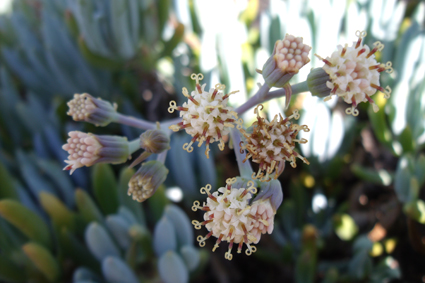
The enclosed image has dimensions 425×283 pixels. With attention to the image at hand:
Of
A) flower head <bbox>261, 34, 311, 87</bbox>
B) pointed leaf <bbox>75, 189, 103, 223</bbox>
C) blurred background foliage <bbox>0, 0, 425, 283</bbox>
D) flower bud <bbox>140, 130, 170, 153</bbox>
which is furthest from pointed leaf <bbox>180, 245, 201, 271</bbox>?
flower head <bbox>261, 34, 311, 87</bbox>

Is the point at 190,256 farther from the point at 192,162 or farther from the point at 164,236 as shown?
the point at 192,162

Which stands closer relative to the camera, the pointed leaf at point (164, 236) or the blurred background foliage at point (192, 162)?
the pointed leaf at point (164, 236)

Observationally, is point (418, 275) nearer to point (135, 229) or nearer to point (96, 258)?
point (135, 229)

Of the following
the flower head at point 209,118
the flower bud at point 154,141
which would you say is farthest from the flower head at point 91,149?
the flower head at point 209,118

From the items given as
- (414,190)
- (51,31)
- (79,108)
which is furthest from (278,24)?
(51,31)

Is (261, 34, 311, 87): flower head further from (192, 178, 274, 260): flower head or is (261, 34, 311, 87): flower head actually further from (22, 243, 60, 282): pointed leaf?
(22, 243, 60, 282): pointed leaf

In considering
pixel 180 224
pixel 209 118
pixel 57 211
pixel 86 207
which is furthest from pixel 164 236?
pixel 209 118

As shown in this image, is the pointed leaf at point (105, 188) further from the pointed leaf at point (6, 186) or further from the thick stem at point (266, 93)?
the thick stem at point (266, 93)
